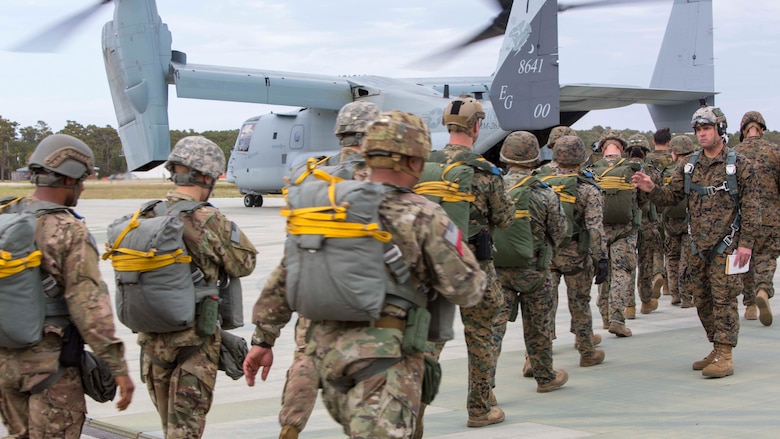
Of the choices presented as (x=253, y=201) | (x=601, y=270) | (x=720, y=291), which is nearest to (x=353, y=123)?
(x=601, y=270)

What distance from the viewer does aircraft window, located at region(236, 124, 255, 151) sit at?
27453mm

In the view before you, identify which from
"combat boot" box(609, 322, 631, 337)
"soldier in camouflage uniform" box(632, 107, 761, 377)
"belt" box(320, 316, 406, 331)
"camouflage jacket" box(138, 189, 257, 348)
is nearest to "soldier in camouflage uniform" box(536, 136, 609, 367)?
"soldier in camouflage uniform" box(632, 107, 761, 377)

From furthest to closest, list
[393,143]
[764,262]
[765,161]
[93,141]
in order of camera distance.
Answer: [93,141] → [764,262] → [765,161] → [393,143]

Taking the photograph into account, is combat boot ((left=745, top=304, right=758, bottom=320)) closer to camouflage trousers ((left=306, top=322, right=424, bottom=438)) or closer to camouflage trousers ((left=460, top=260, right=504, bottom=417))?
camouflage trousers ((left=460, top=260, right=504, bottom=417))

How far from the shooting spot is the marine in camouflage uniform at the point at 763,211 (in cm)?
814

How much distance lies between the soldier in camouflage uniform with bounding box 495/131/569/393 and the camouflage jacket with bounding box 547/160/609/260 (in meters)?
0.67

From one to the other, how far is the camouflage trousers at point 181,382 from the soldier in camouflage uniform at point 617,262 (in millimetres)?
4943

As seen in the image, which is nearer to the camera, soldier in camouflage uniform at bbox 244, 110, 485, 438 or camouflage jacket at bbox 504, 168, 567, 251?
soldier in camouflage uniform at bbox 244, 110, 485, 438

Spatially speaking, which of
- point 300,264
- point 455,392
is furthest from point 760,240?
point 300,264

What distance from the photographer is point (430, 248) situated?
10.6ft

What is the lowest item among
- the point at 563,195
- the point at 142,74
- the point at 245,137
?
the point at 563,195

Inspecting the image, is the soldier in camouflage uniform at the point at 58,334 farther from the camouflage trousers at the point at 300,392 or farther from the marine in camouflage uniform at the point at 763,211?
the marine in camouflage uniform at the point at 763,211

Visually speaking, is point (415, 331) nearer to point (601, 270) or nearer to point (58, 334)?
point (58, 334)

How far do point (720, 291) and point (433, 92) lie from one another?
18173 millimetres
